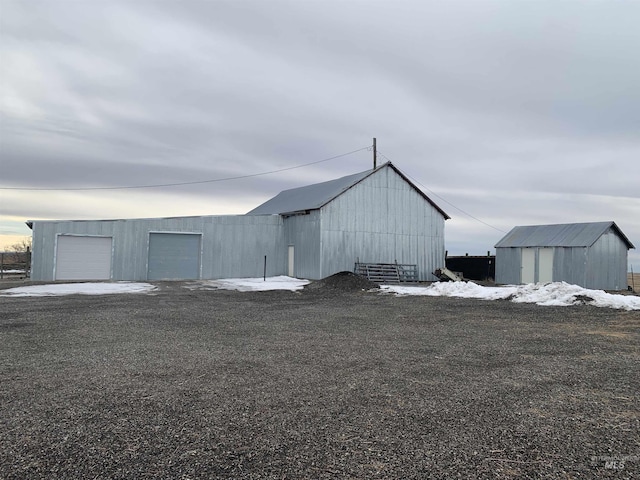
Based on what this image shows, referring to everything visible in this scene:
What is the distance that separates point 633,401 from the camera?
5113mm

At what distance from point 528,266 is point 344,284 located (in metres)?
14.1

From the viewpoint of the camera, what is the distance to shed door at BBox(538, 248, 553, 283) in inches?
1091

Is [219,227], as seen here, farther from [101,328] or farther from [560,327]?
[560,327]

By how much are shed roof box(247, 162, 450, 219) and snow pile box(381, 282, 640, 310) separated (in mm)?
9434

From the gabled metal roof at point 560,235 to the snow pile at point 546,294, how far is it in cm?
1096

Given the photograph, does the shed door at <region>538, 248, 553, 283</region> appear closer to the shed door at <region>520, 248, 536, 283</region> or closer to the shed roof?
the shed door at <region>520, 248, 536, 283</region>

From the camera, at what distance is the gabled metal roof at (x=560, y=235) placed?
→ 2667cm

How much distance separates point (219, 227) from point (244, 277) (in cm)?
352

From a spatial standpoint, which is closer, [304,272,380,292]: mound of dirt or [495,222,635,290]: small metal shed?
[304,272,380,292]: mound of dirt

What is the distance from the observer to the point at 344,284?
21688 millimetres

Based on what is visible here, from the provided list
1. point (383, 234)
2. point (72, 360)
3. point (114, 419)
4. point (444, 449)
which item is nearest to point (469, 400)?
point (444, 449)

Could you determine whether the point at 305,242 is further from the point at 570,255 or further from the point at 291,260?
the point at 570,255

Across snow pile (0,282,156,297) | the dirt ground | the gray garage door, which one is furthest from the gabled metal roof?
snow pile (0,282,156,297)

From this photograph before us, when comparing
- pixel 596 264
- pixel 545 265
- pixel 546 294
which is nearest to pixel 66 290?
pixel 546 294
